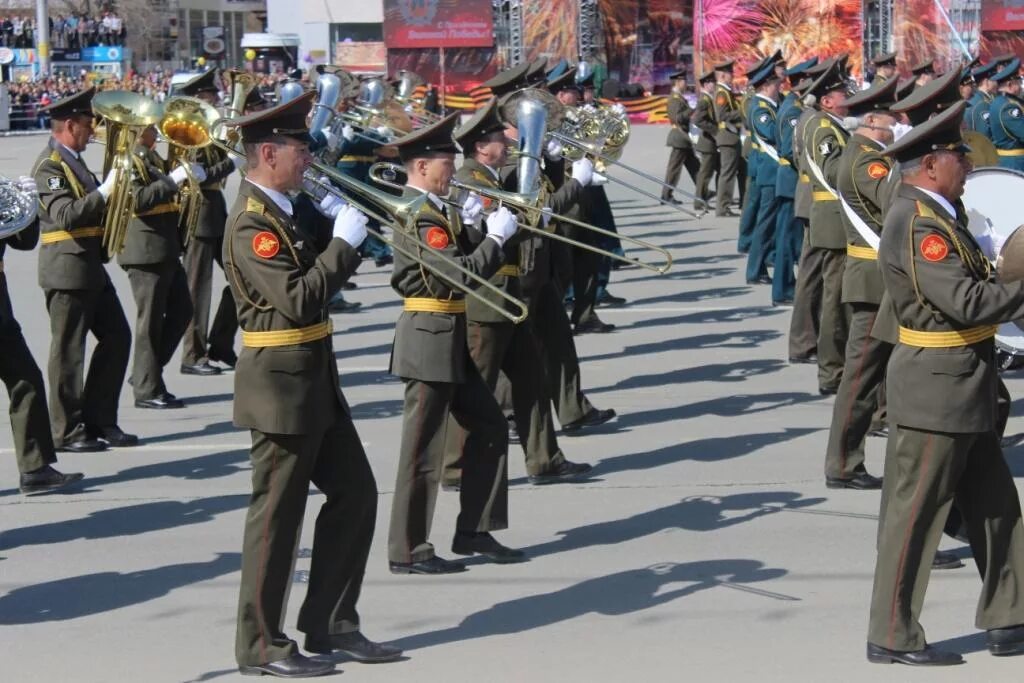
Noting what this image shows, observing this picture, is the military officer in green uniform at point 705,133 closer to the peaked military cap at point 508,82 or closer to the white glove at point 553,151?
the peaked military cap at point 508,82

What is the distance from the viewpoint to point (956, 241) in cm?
516

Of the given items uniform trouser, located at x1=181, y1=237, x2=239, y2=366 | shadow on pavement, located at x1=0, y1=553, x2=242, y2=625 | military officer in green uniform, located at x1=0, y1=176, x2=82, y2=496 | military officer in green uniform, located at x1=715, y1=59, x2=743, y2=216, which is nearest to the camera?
shadow on pavement, located at x1=0, y1=553, x2=242, y2=625

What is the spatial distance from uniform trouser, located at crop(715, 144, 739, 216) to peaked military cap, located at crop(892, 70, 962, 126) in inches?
524

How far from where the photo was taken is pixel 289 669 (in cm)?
526

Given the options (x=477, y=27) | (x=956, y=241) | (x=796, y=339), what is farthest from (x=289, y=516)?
(x=477, y=27)

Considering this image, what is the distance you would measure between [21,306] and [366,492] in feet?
29.6

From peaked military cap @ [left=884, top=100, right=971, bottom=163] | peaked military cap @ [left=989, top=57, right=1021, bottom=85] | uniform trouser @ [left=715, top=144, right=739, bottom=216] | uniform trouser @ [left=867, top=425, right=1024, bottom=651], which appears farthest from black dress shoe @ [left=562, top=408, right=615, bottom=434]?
peaked military cap @ [left=989, top=57, right=1021, bottom=85]

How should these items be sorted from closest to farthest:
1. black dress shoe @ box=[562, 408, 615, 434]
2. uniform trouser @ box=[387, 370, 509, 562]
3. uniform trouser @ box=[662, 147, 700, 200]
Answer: uniform trouser @ box=[387, 370, 509, 562] < black dress shoe @ box=[562, 408, 615, 434] < uniform trouser @ box=[662, 147, 700, 200]

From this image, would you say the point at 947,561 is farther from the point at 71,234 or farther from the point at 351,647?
the point at 71,234

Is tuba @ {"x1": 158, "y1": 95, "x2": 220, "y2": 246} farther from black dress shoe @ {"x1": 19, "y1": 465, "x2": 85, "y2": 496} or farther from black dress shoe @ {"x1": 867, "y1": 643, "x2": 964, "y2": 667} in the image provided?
black dress shoe @ {"x1": 867, "y1": 643, "x2": 964, "y2": 667}

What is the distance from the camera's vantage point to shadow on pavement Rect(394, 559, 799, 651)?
5770 mm

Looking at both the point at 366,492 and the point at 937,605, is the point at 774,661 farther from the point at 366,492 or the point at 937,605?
the point at 366,492

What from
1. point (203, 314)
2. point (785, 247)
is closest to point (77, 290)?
point (203, 314)

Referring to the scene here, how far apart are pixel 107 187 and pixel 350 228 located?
12.4ft
